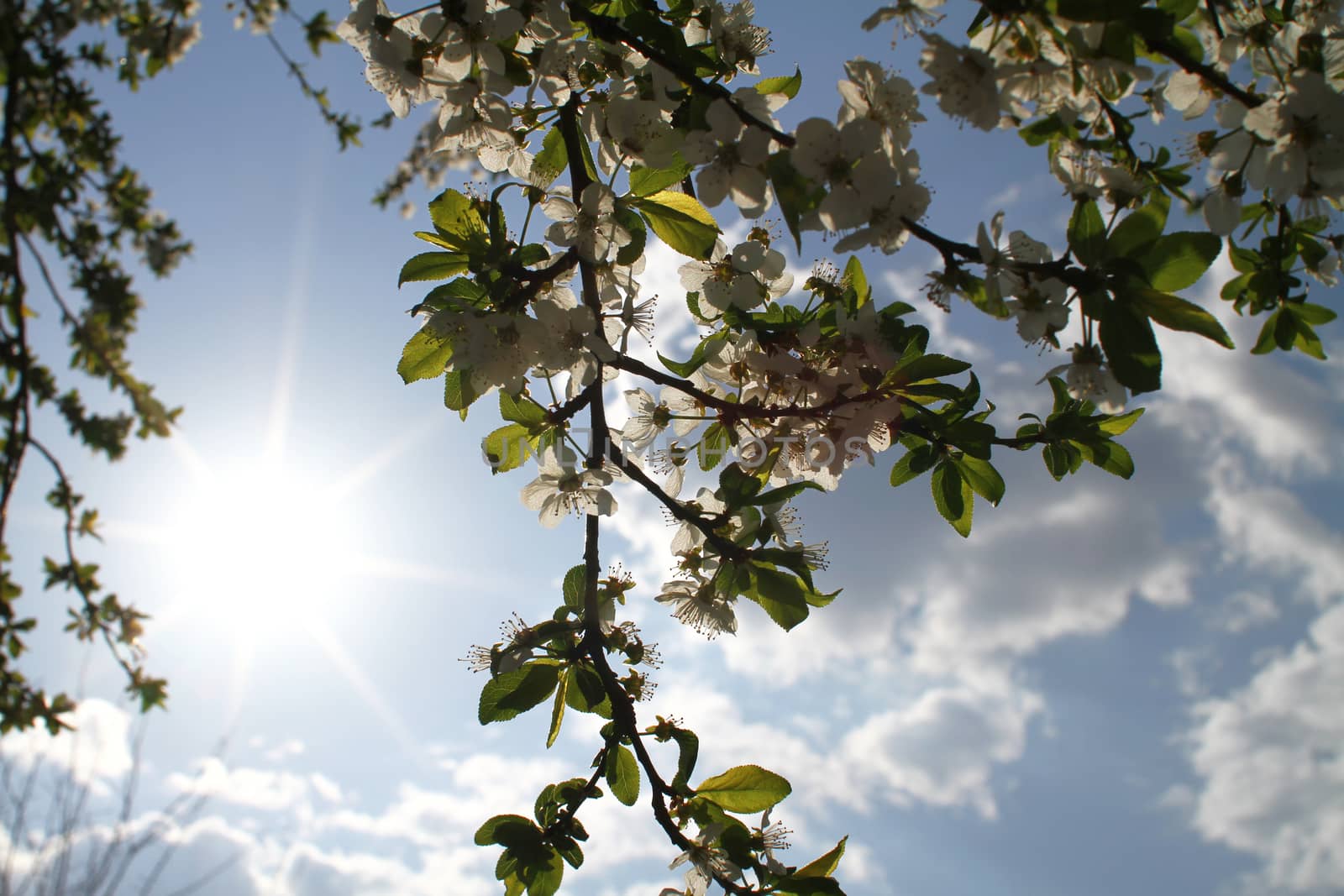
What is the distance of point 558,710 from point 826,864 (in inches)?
27.0

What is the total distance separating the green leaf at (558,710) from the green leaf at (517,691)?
5 centimetres

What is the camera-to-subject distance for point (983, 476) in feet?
5.75

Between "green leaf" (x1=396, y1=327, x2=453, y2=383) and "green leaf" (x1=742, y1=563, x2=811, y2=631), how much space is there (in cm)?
81

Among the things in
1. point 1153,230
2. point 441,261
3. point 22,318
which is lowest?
point 1153,230

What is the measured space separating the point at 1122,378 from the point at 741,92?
0.84 m

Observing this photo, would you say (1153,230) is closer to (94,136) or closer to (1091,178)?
(1091,178)

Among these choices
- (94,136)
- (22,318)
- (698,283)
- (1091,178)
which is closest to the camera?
(1091,178)

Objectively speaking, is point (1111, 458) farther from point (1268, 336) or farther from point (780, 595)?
point (780, 595)

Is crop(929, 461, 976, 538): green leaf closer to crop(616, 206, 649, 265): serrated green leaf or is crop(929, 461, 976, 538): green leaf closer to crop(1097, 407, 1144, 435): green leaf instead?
crop(1097, 407, 1144, 435): green leaf

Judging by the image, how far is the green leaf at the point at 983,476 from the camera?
174cm

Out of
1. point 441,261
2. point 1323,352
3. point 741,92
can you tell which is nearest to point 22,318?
point 441,261

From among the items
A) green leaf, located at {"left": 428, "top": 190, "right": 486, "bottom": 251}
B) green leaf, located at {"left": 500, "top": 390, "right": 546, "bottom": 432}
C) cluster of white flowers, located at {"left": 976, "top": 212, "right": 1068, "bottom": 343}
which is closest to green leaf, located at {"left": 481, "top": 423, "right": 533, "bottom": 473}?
green leaf, located at {"left": 500, "top": 390, "right": 546, "bottom": 432}

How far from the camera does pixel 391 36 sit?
1591 mm

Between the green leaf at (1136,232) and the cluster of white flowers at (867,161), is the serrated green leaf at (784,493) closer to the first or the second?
the cluster of white flowers at (867,161)
